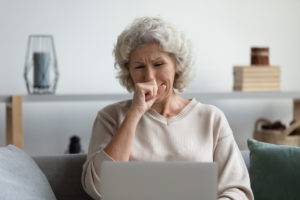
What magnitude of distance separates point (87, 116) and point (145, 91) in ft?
5.56

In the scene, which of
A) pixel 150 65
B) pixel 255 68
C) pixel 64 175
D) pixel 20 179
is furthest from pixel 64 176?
pixel 255 68

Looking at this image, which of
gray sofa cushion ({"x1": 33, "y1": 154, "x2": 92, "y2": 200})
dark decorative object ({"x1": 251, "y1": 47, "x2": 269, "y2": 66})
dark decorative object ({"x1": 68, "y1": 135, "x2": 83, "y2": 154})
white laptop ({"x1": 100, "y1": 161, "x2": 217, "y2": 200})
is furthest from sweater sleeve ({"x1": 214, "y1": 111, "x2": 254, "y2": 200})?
dark decorative object ({"x1": 251, "y1": 47, "x2": 269, "y2": 66})

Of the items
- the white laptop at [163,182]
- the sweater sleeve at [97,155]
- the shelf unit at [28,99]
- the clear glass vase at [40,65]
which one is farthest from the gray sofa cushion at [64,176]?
the clear glass vase at [40,65]

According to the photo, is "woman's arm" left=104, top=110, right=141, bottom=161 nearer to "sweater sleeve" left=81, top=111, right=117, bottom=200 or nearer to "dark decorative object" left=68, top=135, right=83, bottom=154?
"sweater sleeve" left=81, top=111, right=117, bottom=200

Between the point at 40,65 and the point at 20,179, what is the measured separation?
4.85 feet

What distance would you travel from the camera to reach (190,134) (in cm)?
224

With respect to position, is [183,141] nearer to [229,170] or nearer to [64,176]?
[229,170]

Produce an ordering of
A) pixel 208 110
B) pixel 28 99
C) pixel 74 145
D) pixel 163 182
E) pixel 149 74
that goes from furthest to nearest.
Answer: pixel 74 145
pixel 28 99
pixel 208 110
pixel 149 74
pixel 163 182

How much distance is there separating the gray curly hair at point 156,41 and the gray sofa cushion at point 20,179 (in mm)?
421

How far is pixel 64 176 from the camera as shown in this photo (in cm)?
231

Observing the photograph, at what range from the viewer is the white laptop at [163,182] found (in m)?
1.45

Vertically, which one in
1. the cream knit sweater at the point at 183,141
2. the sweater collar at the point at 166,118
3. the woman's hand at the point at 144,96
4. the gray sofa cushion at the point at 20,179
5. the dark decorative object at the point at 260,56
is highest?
the dark decorative object at the point at 260,56

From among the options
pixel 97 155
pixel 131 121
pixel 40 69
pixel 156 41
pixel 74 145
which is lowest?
pixel 74 145

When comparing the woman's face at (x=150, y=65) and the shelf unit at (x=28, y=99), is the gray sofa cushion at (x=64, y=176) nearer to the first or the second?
the woman's face at (x=150, y=65)
